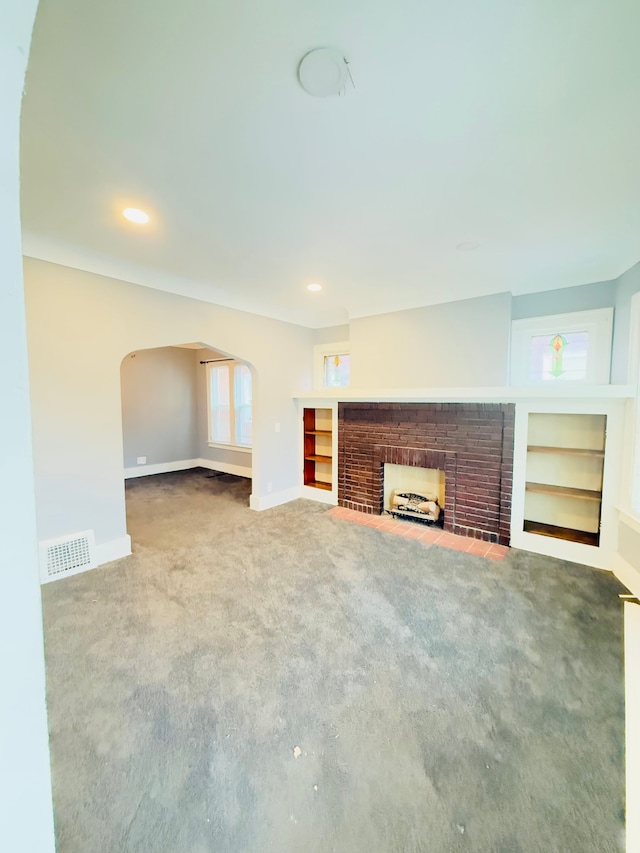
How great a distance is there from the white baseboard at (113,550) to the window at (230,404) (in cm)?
328

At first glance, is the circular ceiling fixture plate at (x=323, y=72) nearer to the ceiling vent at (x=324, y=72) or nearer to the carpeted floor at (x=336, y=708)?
the ceiling vent at (x=324, y=72)

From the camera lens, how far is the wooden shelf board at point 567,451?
3176 mm

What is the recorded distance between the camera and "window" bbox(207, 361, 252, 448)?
21.4ft

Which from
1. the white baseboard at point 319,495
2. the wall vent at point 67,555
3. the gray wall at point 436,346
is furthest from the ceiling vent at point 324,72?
the white baseboard at point 319,495

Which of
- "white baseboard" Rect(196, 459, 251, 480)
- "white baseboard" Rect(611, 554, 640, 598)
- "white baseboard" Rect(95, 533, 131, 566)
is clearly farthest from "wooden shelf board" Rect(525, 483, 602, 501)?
"white baseboard" Rect(196, 459, 251, 480)

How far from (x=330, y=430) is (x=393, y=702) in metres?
3.71

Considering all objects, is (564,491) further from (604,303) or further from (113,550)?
(113,550)

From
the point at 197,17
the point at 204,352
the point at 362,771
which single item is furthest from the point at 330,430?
the point at 197,17

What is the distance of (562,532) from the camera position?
11.1ft

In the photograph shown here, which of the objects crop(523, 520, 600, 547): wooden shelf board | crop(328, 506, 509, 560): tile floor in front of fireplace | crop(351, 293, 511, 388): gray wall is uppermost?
crop(351, 293, 511, 388): gray wall

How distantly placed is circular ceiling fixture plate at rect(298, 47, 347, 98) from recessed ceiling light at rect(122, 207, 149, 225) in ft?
4.62

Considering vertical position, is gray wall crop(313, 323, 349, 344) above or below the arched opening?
above

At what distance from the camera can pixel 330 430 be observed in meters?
5.21

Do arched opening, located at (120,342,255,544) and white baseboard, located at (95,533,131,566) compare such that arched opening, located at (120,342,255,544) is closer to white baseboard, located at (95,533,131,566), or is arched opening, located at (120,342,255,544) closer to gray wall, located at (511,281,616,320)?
white baseboard, located at (95,533,131,566)
